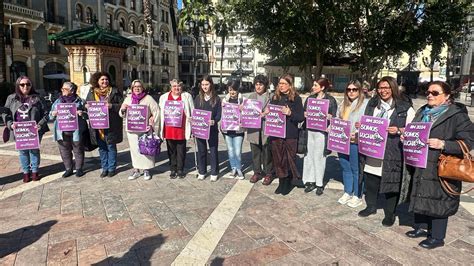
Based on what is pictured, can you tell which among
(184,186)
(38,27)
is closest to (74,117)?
(184,186)

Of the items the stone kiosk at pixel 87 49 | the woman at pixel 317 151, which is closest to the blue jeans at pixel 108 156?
the woman at pixel 317 151

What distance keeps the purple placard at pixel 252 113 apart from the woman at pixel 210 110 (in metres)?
0.49

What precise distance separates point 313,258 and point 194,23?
97.6ft

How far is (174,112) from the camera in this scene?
5.81 m

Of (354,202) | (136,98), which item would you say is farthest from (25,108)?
(354,202)

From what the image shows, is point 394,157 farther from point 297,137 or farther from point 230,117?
point 230,117

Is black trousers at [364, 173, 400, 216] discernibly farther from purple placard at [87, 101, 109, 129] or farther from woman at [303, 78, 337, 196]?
purple placard at [87, 101, 109, 129]

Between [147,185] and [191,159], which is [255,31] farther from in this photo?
[147,185]

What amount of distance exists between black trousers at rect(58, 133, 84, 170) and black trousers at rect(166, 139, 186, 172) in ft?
5.11

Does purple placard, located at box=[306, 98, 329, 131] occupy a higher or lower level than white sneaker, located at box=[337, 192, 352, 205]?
higher

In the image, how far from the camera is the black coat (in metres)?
3.26

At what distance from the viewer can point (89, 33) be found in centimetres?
1612

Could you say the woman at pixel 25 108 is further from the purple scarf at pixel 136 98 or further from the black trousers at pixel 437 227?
the black trousers at pixel 437 227

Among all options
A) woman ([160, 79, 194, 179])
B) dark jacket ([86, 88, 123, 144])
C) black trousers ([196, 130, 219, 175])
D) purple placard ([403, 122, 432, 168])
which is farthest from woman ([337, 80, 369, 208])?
dark jacket ([86, 88, 123, 144])
